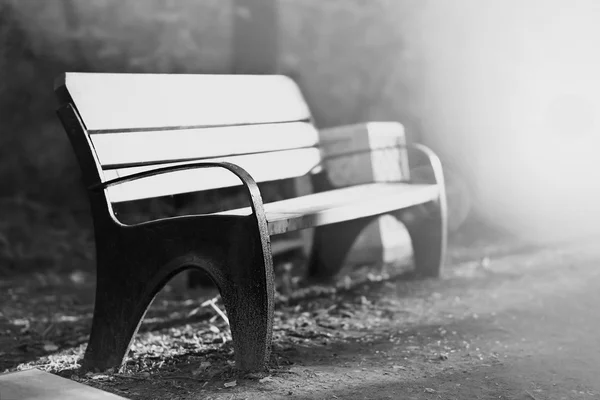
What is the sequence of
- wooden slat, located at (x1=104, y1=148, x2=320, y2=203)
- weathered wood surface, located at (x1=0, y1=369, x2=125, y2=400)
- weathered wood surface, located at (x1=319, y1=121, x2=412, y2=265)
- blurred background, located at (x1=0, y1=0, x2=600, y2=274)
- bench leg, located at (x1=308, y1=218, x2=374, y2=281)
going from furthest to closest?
blurred background, located at (x1=0, y1=0, x2=600, y2=274), weathered wood surface, located at (x1=319, y1=121, x2=412, y2=265), bench leg, located at (x1=308, y1=218, x2=374, y2=281), wooden slat, located at (x1=104, y1=148, x2=320, y2=203), weathered wood surface, located at (x1=0, y1=369, x2=125, y2=400)

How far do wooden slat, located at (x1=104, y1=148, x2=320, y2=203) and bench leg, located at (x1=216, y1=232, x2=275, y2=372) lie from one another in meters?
0.62

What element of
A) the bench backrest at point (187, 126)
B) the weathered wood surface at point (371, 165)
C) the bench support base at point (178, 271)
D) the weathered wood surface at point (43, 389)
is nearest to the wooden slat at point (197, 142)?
the bench backrest at point (187, 126)

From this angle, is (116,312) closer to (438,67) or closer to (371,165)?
(371,165)

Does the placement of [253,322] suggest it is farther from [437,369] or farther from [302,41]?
[302,41]

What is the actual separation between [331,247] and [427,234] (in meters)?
0.58

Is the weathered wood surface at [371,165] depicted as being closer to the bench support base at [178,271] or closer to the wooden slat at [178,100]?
the wooden slat at [178,100]

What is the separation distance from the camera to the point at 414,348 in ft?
10.8

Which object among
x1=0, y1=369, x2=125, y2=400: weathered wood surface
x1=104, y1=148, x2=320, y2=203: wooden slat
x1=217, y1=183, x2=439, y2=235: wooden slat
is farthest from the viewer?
x1=104, y1=148, x2=320, y2=203: wooden slat

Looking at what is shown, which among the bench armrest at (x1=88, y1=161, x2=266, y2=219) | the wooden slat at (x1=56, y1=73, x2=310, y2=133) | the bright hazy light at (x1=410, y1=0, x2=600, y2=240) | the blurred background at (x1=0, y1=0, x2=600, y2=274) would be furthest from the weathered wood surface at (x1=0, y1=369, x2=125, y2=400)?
the bright hazy light at (x1=410, y1=0, x2=600, y2=240)

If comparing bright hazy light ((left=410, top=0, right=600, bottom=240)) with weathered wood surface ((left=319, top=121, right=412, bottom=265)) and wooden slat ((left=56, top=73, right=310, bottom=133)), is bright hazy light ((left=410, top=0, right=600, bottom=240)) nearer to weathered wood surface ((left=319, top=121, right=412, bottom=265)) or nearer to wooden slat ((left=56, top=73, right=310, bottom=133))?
weathered wood surface ((left=319, top=121, right=412, bottom=265))

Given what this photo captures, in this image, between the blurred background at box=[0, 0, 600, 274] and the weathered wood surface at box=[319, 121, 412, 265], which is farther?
the blurred background at box=[0, 0, 600, 274]

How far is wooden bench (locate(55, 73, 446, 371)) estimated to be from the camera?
9.32 feet

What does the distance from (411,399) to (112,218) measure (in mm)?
1341

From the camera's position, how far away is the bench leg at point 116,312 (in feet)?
10.0
